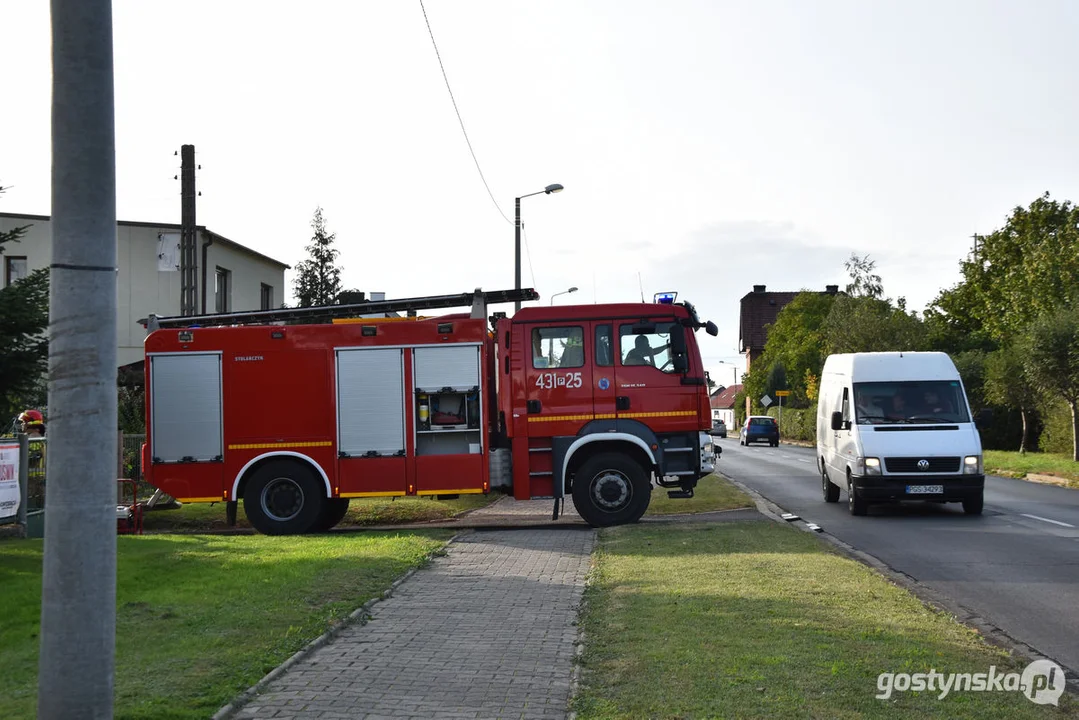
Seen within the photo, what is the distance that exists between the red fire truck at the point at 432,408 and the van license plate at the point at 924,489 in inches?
138

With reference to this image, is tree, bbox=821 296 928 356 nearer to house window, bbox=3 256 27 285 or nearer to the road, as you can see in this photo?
the road

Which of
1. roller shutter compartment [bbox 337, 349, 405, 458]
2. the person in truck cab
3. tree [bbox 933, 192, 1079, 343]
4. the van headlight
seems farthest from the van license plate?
tree [bbox 933, 192, 1079, 343]

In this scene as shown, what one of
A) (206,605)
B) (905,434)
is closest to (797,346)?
(905,434)

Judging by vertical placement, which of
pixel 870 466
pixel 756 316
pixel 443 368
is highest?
pixel 756 316

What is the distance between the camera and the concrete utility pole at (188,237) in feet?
77.2

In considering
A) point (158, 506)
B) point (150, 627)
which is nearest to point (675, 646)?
point (150, 627)

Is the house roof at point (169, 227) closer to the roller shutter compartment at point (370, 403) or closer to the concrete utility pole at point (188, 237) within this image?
the concrete utility pole at point (188, 237)

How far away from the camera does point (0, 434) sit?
584 inches

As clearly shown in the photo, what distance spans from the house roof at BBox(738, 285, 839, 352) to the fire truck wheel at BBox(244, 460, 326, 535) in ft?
337

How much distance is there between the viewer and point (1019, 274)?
4581 cm

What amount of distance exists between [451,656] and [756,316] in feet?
373

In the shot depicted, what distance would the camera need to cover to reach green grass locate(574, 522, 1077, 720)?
5500 mm

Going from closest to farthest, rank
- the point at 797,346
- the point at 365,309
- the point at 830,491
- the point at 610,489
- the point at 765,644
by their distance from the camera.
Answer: the point at 765,644 < the point at 610,489 < the point at 365,309 < the point at 830,491 < the point at 797,346

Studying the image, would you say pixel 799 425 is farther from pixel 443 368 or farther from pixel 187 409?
pixel 187 409
